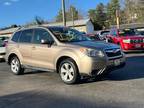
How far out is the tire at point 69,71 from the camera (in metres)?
9.94

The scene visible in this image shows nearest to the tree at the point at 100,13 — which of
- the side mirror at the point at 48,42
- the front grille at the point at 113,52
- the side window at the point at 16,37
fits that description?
the side window at the point at 16,37

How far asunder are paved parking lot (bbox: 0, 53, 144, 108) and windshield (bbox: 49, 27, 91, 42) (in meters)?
1.37

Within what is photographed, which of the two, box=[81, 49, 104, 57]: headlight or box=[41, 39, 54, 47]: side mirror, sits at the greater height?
box=[41, 39, 54, 47]: side mirror

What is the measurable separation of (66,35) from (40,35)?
0.90 metres

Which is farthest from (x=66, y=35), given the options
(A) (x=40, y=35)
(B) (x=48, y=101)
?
(B) (x=48, y=101)

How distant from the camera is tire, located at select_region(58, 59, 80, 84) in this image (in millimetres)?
9938

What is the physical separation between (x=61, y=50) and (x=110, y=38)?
11357 millimetres

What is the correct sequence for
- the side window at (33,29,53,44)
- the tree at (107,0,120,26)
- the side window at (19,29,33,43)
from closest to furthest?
the side window at (33,29,53,44) → the side window at (19,29,33,43) → the tree at (107,0,120,26)

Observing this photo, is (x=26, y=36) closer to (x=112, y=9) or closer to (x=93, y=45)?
(x=93, y=45)

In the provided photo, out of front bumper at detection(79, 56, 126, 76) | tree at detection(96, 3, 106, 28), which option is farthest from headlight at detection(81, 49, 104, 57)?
tree at detection(96, 3, 106, 28)

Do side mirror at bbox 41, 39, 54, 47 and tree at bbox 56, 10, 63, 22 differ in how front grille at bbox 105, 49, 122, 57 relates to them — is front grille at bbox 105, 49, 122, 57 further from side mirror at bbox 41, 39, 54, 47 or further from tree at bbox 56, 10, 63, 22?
tree at bbox 56, 10, 63, 22

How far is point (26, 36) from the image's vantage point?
39.4 ft

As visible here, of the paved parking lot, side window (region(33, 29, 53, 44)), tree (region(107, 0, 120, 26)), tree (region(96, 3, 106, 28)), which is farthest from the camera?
tree (region(107, 0, 120, 26))

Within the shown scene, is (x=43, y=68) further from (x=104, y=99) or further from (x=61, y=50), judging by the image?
(x=104, y=99)
